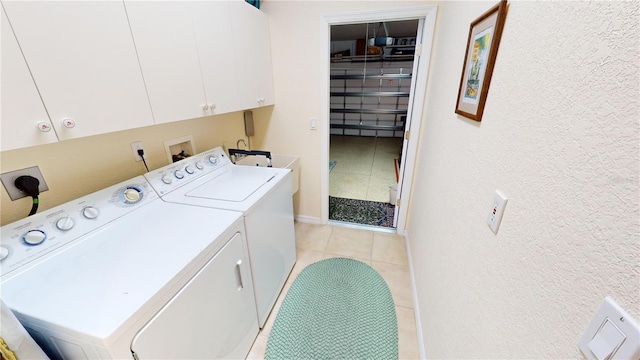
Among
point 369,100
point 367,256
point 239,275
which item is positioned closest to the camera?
point 239,275

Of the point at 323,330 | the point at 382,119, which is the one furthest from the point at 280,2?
the point at 382,119

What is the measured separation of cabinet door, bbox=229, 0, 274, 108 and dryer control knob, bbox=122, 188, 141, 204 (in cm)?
95

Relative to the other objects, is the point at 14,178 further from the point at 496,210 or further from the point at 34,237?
the point at 496,210

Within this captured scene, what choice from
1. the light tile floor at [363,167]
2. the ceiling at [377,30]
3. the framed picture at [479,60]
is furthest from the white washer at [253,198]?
the ceiling at [377,30]

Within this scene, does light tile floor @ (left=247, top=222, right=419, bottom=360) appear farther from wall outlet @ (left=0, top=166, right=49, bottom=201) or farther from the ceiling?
the ceiling

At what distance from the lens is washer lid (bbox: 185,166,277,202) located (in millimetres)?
1440

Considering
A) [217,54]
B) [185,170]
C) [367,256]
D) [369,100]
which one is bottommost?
[367,256]

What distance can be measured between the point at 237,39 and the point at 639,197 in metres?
2.00

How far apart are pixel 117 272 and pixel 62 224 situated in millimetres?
405

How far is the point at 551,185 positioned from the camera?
0.50 meters

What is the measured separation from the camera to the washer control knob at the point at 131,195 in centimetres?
126

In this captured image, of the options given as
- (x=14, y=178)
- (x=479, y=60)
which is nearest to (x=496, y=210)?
(x=479, y=60)

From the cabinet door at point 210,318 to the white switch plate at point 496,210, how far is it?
1.05 metres

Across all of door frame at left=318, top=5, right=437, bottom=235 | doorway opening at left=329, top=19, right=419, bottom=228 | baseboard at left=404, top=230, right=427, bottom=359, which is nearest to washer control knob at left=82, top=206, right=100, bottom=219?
door frame at left=318, top=5, right=437, bottom=235
